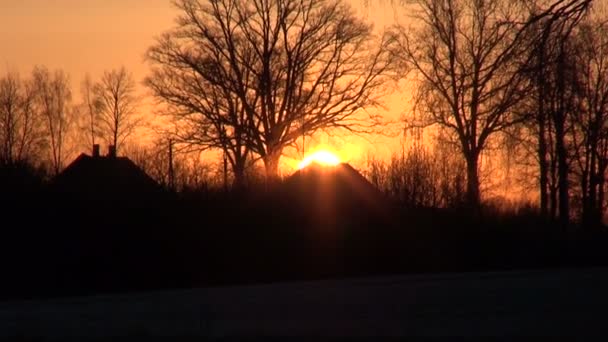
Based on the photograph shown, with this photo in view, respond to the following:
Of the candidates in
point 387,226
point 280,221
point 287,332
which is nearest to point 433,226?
point 387,226

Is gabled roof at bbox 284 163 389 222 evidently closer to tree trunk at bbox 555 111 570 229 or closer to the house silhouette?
the house silhouette

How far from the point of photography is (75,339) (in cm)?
1599

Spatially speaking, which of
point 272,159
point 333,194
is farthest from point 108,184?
point 272,159

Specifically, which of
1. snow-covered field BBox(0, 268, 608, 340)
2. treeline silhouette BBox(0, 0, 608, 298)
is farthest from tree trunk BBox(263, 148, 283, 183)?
snow-covered field BBox(0, 268, 608, 340)

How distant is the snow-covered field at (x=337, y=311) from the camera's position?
1688 cm

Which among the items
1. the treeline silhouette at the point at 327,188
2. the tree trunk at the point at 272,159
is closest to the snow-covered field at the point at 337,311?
the treeline silhouette at the point at 327,188

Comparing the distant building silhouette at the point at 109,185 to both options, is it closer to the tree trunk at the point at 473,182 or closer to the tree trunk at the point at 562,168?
the tree trunk at the point at 562,168

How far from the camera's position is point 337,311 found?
1991 centimetres

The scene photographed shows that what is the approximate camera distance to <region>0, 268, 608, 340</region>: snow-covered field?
16875mm

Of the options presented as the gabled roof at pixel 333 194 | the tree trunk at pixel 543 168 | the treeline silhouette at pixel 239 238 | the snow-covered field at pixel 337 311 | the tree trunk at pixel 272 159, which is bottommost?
the snow-covered field at pixel 337 311

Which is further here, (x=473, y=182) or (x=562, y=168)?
(x=473, y=182)

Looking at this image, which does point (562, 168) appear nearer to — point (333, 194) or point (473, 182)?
point (473, 182)

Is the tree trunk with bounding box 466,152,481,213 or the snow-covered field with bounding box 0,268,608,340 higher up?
the tree trunk with bounding box 466,152,481,213

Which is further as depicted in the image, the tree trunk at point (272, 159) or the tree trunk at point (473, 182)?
the tree trunk at point (272, 159)
